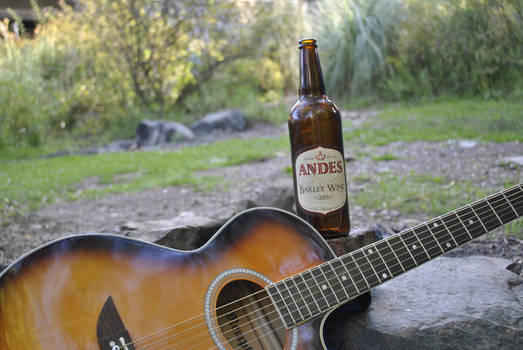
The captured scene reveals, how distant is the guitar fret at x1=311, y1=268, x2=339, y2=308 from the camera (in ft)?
3.87

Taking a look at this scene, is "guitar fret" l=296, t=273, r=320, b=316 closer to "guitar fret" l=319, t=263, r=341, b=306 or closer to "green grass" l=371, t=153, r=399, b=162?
"guitar fret" l=319, t=263, r=341, b=306

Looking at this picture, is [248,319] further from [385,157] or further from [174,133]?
[174,133]

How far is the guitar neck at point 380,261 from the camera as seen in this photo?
1.17 metres

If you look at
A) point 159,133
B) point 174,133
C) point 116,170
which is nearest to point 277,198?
point 116,170

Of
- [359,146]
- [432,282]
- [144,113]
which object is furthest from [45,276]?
[144,113]

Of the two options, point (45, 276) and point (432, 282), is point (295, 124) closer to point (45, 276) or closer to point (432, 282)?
point (432, 282)

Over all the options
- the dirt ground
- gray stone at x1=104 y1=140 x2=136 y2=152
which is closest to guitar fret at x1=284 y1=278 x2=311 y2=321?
the dirt ground

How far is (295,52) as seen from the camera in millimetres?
9203

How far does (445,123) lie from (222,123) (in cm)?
410

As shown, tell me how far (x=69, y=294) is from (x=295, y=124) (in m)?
0.89

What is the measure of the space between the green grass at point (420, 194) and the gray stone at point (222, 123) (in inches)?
159

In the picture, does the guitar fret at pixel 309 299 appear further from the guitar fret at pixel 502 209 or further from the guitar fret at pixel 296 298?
the guitar fret at pixel 502 209

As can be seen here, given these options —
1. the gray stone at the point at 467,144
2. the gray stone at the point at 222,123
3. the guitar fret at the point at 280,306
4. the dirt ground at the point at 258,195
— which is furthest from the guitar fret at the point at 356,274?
the gray stone at the point at 222,123

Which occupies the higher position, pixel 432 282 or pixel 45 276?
pixel 45 276
